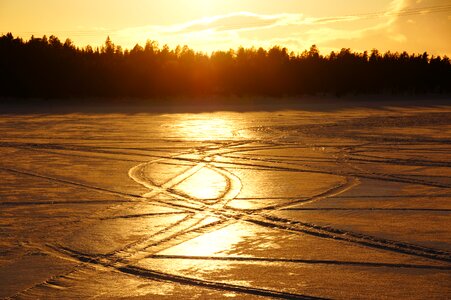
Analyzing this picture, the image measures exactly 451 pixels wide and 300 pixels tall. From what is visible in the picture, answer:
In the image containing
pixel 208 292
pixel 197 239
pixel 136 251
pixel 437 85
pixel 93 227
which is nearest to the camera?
pixel 208 292

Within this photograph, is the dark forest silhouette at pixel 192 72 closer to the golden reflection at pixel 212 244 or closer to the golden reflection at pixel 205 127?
the golden reflection at pixel 205 127

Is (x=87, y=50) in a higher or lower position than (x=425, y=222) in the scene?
higher

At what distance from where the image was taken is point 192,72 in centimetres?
4066

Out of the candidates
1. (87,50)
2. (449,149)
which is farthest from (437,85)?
(449,149)

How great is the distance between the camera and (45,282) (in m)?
5.43

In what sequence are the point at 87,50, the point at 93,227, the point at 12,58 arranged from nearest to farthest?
1. the point at 93,227
2. the point at 12,58
3. the point at 87,50

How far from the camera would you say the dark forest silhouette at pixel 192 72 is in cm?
3916

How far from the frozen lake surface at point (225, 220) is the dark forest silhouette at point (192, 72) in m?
23.6

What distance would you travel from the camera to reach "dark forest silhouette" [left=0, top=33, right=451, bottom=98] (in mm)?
39156

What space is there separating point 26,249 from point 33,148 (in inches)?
354

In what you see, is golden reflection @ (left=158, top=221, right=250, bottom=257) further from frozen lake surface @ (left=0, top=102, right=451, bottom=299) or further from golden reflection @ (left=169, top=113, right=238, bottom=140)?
golden reflection @ (left=169, top=113, right=238, bottom=140)

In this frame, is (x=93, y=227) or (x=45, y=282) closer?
(x=45, y=282)

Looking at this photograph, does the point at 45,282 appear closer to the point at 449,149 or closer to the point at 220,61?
the point at 449,149

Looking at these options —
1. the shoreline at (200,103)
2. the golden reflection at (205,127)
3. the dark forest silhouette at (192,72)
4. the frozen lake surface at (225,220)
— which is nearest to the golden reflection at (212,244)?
the frozen lake surface at (225,220)
